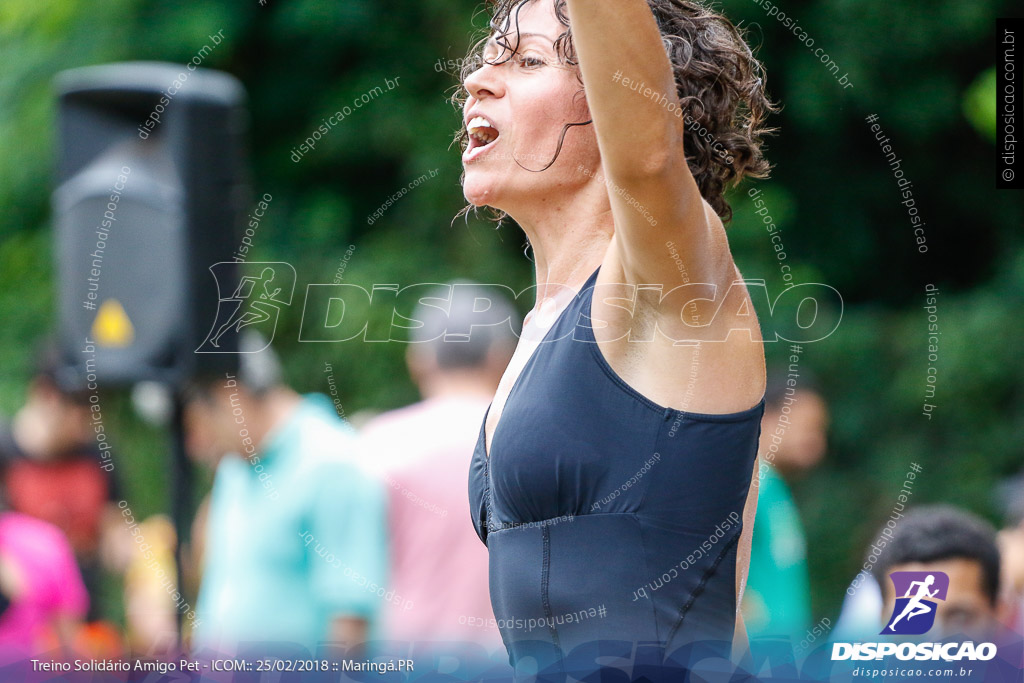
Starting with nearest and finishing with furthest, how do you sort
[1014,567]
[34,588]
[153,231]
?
[1014,567], [153,231], [34,588]

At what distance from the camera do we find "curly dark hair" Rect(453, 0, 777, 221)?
4.03 feet

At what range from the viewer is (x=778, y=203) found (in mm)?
Result: 4785

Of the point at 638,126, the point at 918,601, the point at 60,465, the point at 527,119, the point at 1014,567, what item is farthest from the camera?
the point at 60,465

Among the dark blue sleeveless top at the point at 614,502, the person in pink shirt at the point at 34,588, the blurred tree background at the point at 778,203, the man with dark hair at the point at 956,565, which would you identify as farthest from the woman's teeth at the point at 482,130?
the blurred tree background at the point at 778,203

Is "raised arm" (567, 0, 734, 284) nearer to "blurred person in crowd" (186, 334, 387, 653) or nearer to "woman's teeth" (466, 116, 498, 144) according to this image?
"woman's teeth" (466, 116, 498, 144)

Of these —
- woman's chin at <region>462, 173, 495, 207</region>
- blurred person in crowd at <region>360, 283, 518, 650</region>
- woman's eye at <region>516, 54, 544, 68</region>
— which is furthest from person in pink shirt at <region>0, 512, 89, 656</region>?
woman's eye at <region>516, 54, 544, 68</region>

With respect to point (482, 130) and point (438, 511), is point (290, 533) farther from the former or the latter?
point (482, 130)

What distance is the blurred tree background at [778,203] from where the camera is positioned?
478 cm

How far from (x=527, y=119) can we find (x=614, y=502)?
47 centimetres

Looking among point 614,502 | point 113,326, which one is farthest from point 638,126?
point 113,326

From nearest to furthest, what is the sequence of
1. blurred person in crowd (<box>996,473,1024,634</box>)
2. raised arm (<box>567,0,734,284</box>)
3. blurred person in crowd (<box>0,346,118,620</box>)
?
1. raised arm (<box>567,0,734,284</box>)
2. blurred person in crowd (<box>996,473,1024,634</box>)
3. blurred person in crowd (<box>0,346,118,620</box>)

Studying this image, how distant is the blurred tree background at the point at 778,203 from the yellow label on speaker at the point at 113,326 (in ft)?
6.06

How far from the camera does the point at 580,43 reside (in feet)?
3.09

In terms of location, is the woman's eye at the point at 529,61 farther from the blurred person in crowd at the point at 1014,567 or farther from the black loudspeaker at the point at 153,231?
the black loudspeaker at the point at 153,231
